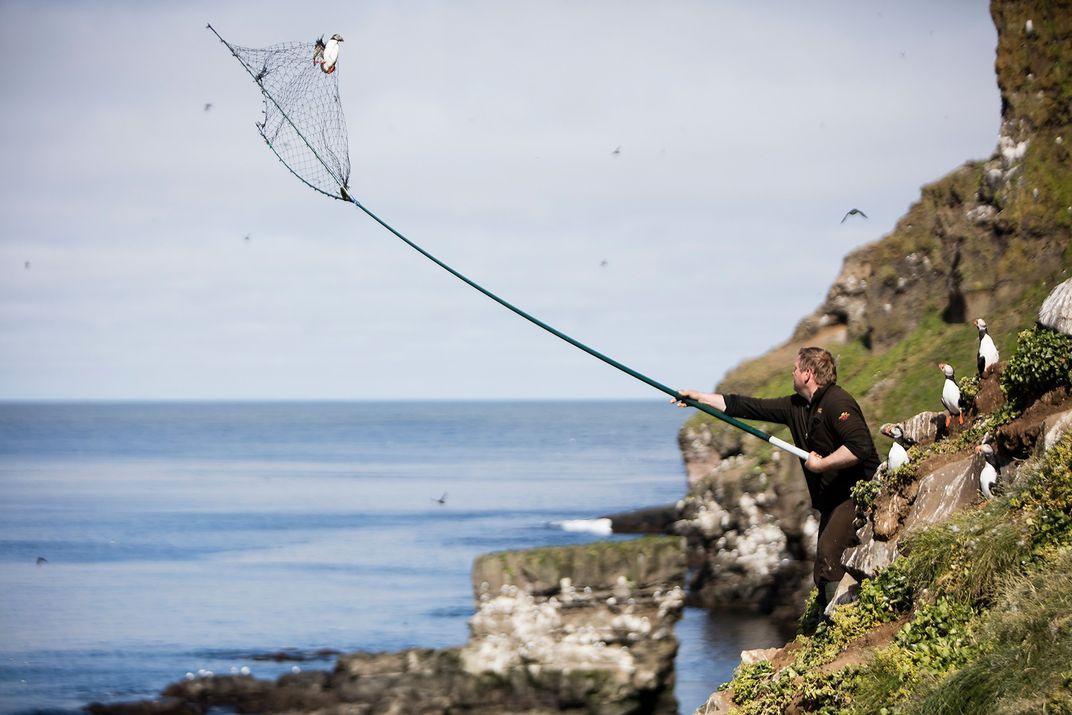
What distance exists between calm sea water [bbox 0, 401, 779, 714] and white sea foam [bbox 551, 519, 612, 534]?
3.57ft

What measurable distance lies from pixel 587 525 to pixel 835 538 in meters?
72.1

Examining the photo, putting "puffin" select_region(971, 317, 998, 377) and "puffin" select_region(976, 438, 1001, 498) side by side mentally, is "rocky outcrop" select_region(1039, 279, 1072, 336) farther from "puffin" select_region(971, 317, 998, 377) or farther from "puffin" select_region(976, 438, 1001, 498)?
"puffin" select_region(971, 317, 998, 377)

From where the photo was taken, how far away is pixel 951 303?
172 ft

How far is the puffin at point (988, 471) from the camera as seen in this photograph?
→ 11.6 m

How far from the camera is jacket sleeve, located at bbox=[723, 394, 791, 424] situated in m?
12.3

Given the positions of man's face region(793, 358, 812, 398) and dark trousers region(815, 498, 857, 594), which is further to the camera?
dark trousers region(815, 498, 857, 594)

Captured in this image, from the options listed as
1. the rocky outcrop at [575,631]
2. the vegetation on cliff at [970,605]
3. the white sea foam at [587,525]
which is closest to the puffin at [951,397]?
the vegetation on cliff at [970,605]

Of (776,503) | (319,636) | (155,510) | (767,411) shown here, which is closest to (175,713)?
(319,636)

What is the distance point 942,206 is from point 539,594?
3701 cm

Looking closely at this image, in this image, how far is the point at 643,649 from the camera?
27031 millimetres

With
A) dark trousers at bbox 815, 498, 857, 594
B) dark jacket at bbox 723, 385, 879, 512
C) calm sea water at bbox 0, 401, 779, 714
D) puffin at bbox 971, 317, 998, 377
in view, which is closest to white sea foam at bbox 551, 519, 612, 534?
calm sea water at bbox 0, 401, 779, 714

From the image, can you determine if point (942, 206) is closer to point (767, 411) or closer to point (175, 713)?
point (175, 713)

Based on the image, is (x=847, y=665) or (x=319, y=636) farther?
(x=319, y=636)

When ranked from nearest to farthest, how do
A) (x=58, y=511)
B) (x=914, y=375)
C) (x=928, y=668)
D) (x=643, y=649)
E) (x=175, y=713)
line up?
(x=928, y=668) → (x=643, y=649) → (x=175, y=713) → (x=914, y=375) → (x=58, y=511)
